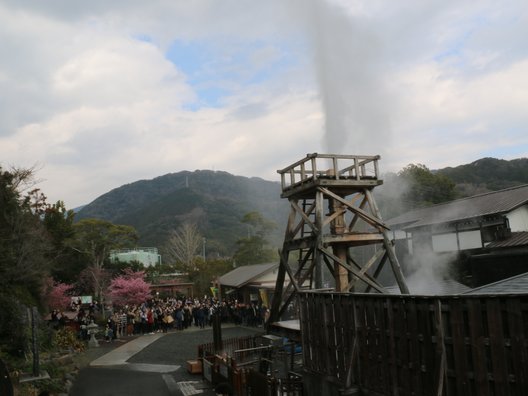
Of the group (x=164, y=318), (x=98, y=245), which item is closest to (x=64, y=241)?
(x=98, y=245)

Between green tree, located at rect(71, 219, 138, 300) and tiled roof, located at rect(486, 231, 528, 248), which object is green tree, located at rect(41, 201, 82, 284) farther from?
tiled roof, located at rect(486, 231, 528, 248)

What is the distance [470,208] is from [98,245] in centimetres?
3549

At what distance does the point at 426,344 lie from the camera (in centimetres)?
607

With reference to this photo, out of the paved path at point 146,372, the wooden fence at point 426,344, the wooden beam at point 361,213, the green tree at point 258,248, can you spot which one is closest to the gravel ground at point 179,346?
the paved path at point 146,372

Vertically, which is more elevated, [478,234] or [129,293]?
[478,234]

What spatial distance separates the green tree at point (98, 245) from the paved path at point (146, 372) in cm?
1959

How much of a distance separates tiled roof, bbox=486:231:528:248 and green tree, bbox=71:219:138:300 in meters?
32.8

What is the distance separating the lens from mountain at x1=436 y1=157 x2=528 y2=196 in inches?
2420

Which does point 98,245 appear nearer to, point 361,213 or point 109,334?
point 109,334

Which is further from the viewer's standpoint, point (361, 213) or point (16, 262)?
point (16, 262)

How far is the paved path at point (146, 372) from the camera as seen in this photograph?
13948 mm

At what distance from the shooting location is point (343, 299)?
8.05 metres

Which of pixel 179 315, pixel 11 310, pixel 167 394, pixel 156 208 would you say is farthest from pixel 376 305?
pixel 156 208

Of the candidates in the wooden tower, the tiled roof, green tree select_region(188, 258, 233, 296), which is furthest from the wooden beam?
green tree select_region(188, 258, 233, 296)
